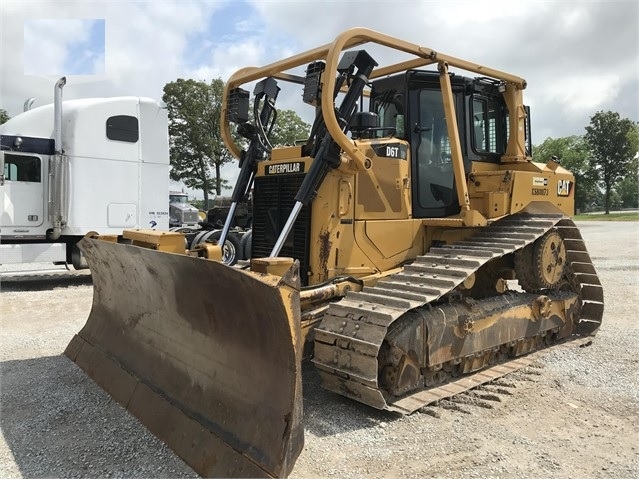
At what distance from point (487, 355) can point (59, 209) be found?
8647 millimetres

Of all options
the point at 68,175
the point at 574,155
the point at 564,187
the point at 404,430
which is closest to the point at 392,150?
the point at 404,430

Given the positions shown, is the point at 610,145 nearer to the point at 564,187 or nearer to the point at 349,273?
the point at 564,187

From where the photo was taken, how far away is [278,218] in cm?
562

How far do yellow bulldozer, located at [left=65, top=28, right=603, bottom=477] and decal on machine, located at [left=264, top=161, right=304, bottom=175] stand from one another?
0.07 feet

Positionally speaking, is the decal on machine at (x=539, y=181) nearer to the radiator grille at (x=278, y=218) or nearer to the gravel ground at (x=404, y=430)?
the gravel ground at (x=404, y=430)

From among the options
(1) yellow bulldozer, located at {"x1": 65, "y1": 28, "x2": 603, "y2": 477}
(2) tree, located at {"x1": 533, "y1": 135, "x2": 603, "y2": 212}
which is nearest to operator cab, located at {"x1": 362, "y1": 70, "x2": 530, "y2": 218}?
(1) yellow bulldozer, located at {"x1": 65, "y1": 28, "x2": 603, "y2": 477}

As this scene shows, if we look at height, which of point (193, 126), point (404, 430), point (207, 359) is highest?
point (193, 126)

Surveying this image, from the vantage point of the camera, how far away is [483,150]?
654 centimetres

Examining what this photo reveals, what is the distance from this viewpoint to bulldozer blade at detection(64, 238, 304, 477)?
331 centimetres

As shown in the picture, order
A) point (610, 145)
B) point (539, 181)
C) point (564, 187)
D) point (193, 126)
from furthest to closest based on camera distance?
point (610, 145), point (193, 126), point (564, 187), point (539, 181)

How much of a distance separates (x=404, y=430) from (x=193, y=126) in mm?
26743

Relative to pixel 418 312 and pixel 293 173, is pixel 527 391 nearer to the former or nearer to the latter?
pixel 418 312

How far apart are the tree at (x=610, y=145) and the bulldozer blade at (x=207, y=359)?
1944 inches

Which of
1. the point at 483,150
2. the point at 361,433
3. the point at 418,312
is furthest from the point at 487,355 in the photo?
the point at 483,150
